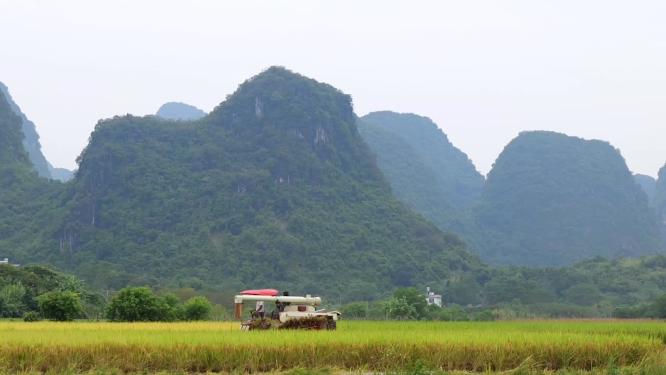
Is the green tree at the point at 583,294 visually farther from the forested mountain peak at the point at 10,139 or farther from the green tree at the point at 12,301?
the forested mountain peak at the point at 10,139

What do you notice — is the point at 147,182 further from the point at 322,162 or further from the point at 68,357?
the point at 68,357

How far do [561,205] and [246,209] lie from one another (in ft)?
283

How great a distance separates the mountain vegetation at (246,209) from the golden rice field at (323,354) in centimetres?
5606

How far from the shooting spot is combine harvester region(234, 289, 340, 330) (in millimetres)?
21297

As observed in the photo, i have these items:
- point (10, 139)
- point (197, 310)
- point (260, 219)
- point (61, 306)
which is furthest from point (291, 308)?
point (10, 139)

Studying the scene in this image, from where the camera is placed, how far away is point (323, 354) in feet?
51.2

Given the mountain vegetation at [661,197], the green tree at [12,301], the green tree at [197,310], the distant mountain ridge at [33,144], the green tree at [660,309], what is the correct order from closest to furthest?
the green tree at [197,310] → the green tree at [12,301] → the green tree at [660,309] → the distant mountain ridge at [33,144] → the mountain vegetation at [661,197]

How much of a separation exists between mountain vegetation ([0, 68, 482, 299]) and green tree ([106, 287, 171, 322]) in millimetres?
38505

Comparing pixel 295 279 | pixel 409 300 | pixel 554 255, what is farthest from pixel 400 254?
pixel 554 255

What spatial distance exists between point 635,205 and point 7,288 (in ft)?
471

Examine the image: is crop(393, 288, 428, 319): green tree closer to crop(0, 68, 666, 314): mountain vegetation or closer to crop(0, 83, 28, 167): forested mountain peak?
crop(0, 68, 666, 314): mountain vegetation

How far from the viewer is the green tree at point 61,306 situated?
32.2 m

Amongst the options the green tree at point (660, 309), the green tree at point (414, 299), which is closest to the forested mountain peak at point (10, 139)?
the green tree at point (414, 299)

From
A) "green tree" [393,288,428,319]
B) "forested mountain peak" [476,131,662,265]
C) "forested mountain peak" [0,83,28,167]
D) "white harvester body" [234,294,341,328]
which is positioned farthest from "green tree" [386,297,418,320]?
"forested mountain peak" [476,131,662,265]
